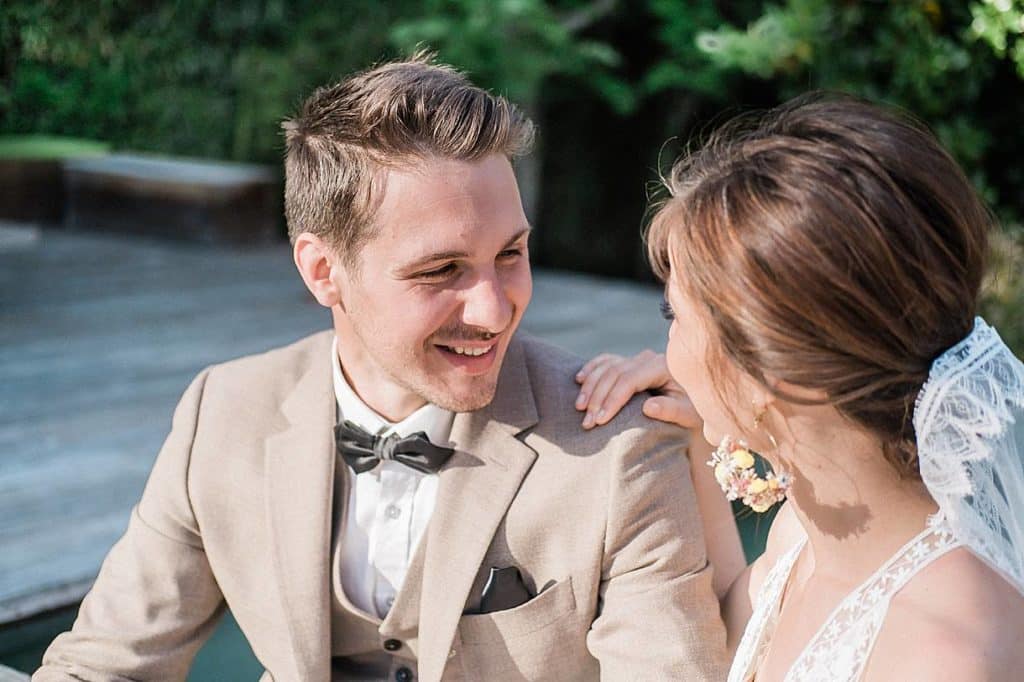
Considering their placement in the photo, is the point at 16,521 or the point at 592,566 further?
the point at 16,521

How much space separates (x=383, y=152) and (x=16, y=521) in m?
2.33

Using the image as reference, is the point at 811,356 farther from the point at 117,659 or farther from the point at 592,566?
the point at 117,659

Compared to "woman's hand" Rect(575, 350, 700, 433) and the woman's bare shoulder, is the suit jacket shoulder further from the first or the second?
the woman's bare shoulder

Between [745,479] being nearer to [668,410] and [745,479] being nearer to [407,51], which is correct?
[668,410]

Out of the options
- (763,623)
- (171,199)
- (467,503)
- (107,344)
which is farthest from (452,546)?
(171,199)

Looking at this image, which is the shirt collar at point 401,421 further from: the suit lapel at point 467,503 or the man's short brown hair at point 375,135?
the man's short brown hair at point 375,135

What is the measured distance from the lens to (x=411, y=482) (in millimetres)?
2271

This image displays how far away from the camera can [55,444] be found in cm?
461

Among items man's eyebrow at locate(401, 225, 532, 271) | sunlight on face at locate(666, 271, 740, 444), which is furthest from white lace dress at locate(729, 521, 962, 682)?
man's eyebrow at locate(401, 225, 532, 271)

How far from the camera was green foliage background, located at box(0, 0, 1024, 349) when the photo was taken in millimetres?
9008

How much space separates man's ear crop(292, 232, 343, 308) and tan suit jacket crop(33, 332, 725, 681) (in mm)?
154

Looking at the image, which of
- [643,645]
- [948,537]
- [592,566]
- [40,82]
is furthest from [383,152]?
[40,82]

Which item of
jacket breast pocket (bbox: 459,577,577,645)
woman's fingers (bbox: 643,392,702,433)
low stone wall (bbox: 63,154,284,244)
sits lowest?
low stone wall (bbox: 63,154,284,244)

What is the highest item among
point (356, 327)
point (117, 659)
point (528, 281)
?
point (528, 281)
